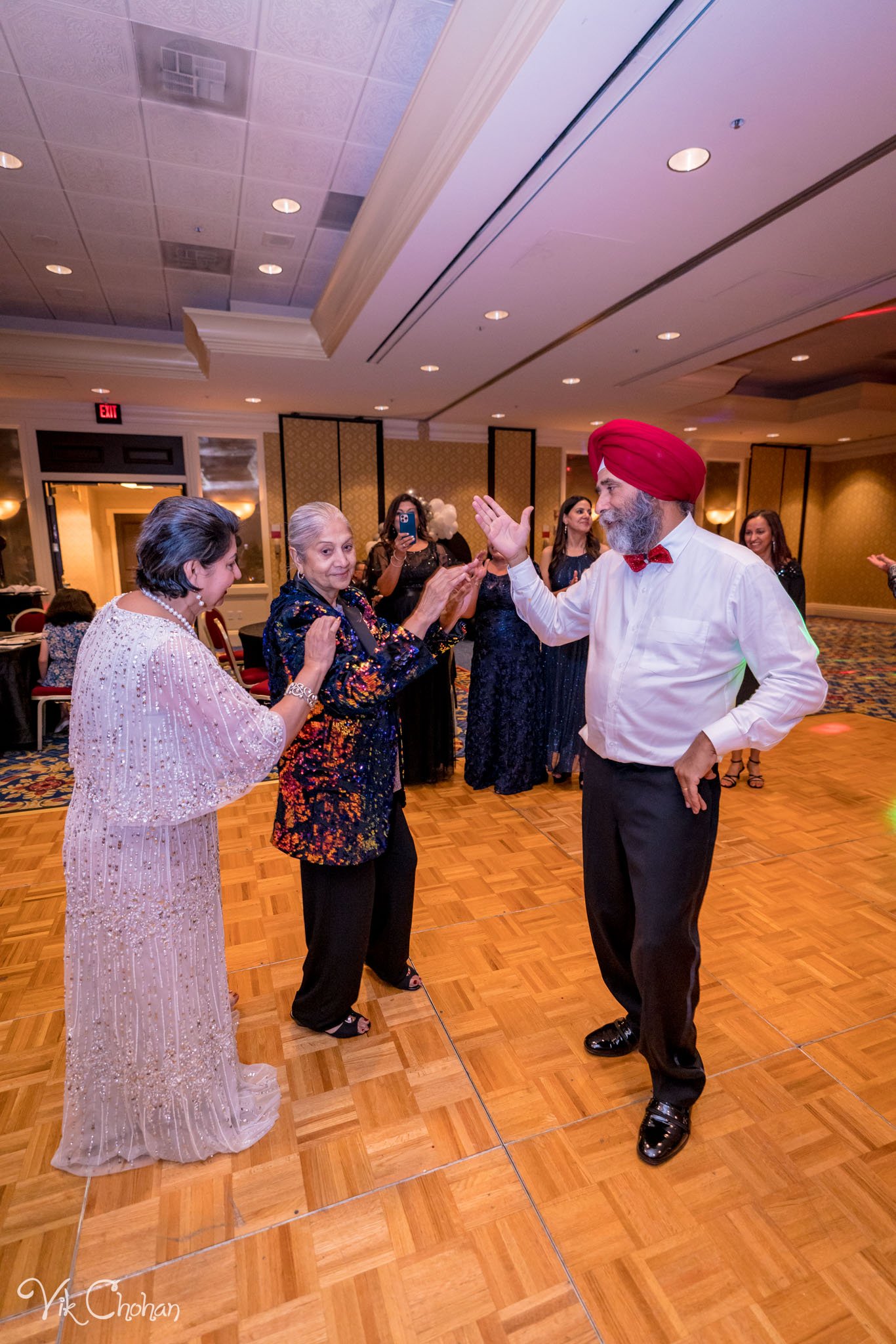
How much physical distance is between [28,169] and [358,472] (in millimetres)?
6223

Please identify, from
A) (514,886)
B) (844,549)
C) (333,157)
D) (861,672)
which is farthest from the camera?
(844,549)

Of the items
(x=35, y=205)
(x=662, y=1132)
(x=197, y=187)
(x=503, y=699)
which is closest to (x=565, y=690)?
(x=503, y=699)

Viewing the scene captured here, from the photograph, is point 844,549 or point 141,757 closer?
point 141,757

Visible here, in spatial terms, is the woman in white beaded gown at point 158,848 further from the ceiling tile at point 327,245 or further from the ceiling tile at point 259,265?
the ceiling tile at point 259,265

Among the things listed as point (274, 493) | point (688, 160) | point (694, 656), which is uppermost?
point (688, 160)

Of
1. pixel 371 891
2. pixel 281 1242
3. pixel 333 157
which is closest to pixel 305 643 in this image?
pixel 371 891

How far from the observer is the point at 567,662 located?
3928 mm

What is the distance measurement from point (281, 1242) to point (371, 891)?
79 centimetres

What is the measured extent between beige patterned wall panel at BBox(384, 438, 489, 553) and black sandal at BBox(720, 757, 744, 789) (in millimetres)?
7166

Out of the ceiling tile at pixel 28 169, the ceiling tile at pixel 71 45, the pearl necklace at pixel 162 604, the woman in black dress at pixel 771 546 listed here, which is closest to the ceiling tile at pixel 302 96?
the ceiling tile at pixel 71 45

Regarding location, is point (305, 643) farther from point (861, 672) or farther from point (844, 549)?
point (844, 549)

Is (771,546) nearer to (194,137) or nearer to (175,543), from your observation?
(175,543)

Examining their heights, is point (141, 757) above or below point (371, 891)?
above

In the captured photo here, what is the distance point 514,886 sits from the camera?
9.61ft
